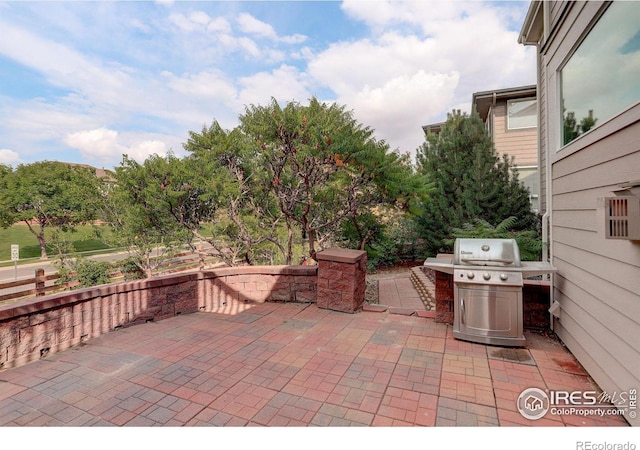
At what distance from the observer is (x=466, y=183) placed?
9.57 metres

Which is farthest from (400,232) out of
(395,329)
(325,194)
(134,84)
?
(134,84)

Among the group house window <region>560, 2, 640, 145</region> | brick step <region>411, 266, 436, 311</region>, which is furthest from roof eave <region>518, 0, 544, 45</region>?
brick step <region>411, 266, 436, 311</region>

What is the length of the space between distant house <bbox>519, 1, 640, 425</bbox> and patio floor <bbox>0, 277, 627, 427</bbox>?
0.39 metres

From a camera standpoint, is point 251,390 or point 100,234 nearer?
point 251,390

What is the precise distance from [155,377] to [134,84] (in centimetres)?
728

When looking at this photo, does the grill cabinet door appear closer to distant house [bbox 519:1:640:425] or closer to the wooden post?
distant house [bbox 519:1:640:425]

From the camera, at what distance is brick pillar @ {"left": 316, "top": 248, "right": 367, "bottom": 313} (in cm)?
453

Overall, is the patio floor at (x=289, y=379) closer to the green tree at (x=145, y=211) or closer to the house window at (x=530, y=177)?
the green tree at (x=145, y=211)

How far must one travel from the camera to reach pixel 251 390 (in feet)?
8.25

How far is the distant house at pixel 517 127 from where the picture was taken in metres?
10.2

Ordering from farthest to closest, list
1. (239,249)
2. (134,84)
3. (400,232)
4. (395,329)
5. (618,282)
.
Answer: (400,232) < (239,249) < (134,84) < (395,329) < (618,282)

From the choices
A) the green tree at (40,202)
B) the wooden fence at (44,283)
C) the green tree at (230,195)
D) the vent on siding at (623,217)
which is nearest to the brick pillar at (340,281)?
the vent on siding at (623,217)

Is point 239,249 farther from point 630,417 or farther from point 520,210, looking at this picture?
point 520,210

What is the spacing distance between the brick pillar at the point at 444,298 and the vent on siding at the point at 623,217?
6.75 ft
